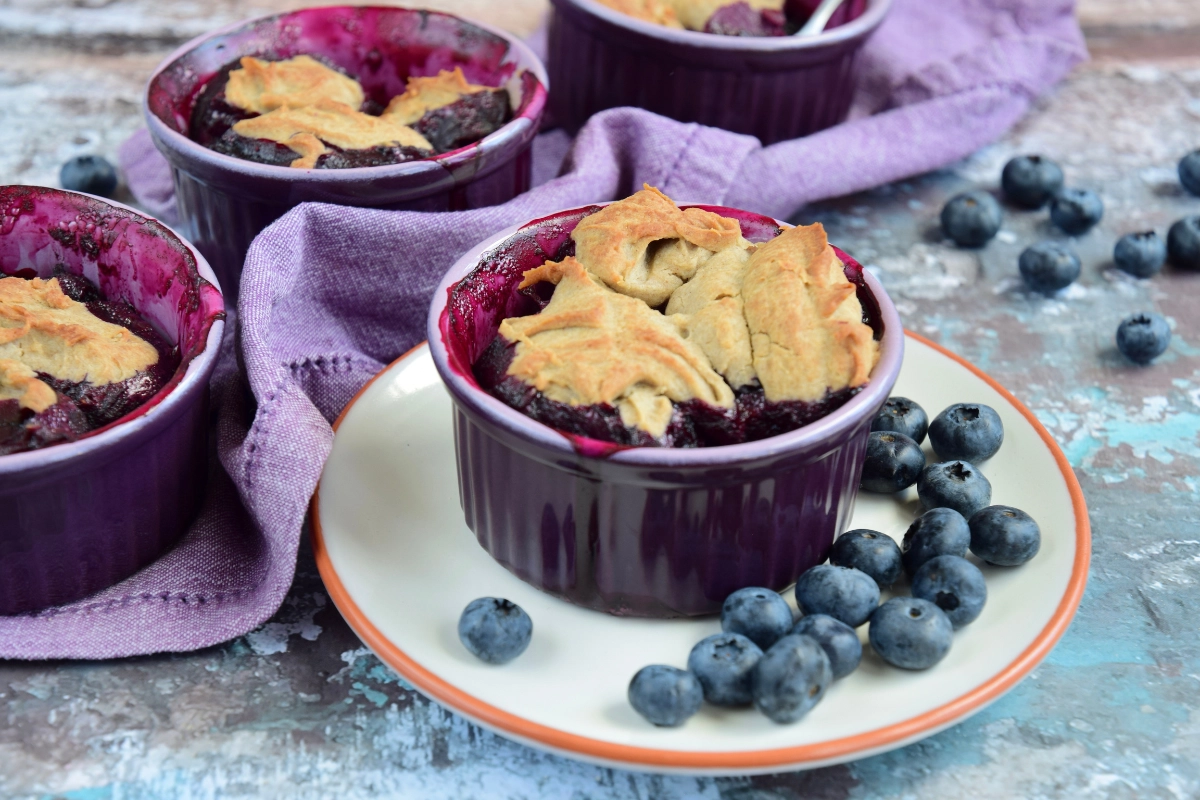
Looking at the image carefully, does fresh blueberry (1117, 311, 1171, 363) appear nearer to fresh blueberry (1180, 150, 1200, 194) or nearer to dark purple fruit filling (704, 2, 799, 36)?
fresh blueberry (1180, 150, 1200, 194)

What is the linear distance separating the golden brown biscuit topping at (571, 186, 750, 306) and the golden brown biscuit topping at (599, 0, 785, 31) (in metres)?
0.99

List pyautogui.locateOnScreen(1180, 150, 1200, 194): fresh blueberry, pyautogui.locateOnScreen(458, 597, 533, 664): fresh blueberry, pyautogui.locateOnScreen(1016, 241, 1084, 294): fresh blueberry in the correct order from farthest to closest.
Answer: pyautogui.locateOnScreen(1180, 150, 1200, 194): fresh blueberry < pyautogui.locateOnScreen(1016, 241, 1084, 294): fresh blueberry < pyautogui.locateOnScreen(458, 597, 533, 664): fresh blueberry

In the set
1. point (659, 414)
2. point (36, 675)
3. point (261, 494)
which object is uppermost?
point (659, 414)

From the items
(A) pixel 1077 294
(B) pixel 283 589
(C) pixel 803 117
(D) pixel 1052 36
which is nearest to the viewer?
(B) pixel 283 589

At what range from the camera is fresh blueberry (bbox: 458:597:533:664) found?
1494 mm

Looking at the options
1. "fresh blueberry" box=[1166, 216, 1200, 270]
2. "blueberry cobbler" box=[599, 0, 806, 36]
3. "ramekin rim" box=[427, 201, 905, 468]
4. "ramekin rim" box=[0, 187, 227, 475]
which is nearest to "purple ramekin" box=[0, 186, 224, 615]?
"ramekin rim" box=[0, 187, 227, 475]

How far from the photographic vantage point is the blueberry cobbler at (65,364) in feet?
5.06

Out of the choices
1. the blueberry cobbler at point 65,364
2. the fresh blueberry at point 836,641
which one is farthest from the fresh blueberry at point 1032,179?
the blueberry cobbler at point 65,364

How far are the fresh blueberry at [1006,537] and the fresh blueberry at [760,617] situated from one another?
1.04ft

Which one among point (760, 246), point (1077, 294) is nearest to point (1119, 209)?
point (1077, 294)

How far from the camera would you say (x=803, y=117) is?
273 centimetres

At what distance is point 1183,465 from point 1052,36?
1546 mm

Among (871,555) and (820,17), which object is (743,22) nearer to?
(820,17)

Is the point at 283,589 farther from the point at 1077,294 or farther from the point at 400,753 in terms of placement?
the point at 1077,294
